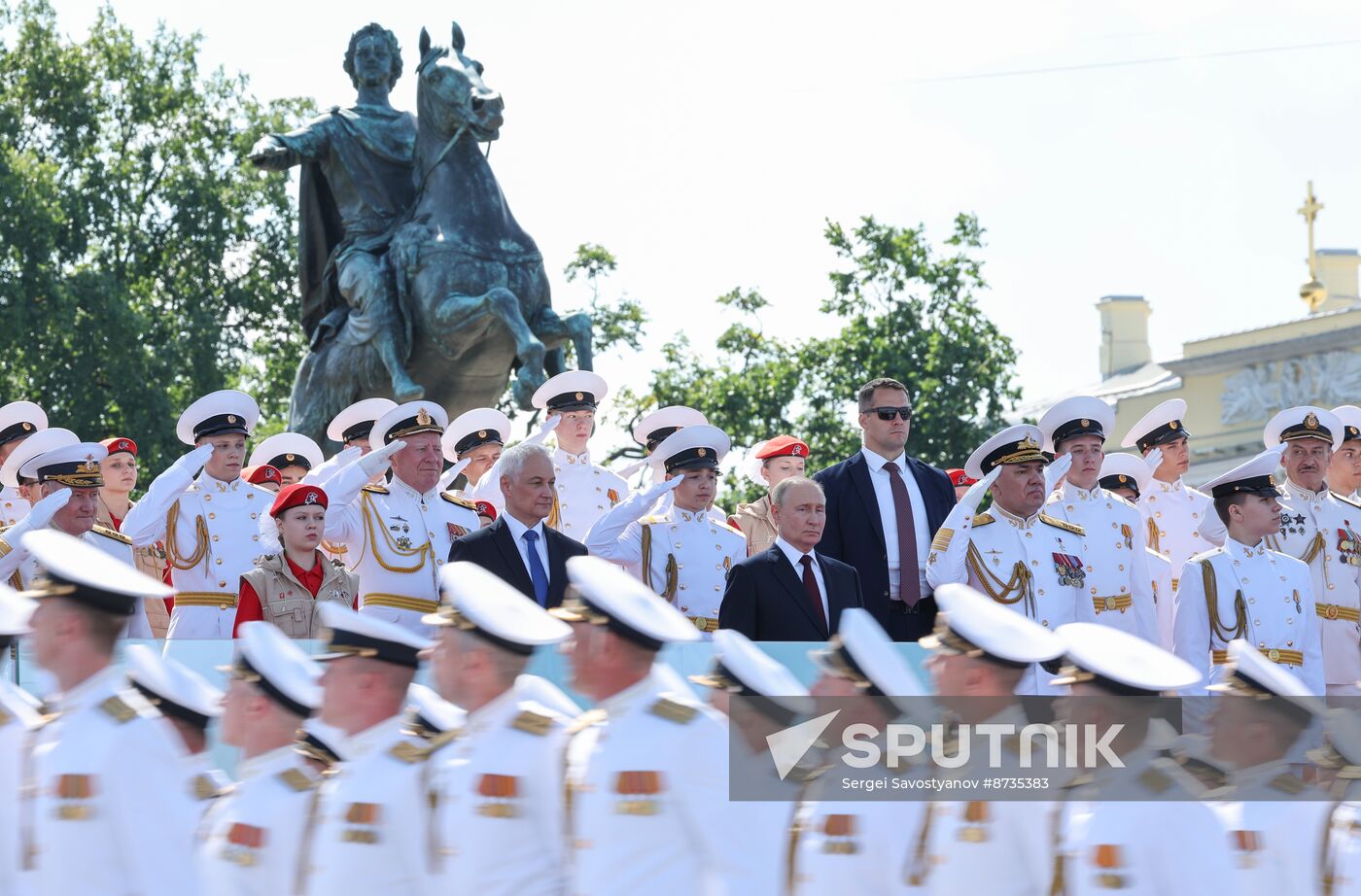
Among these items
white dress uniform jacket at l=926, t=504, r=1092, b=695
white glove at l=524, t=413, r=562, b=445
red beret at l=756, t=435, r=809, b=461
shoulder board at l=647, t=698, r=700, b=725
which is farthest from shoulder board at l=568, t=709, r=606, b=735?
red beret at l=756, t=435, r=809, b=461

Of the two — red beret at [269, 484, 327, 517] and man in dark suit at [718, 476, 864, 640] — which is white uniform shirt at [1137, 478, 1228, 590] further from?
red beret at [269, 484, 327, 517]

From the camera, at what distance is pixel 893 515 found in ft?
32.6

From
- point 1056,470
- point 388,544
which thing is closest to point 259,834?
point 388,544

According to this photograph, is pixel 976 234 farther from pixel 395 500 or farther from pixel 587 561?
pixel 587 561

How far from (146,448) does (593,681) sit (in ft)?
94.5

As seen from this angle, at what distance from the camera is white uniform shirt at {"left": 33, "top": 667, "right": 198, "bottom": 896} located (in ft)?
16.4

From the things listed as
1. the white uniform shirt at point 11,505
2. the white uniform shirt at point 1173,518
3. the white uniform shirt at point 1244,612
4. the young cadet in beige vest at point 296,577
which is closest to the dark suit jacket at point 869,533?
the white uniform shirt at point 1244,612

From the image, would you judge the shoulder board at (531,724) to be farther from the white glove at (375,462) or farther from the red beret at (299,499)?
the white glove at (375,462)

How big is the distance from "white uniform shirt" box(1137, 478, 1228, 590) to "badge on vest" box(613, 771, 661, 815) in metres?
7.12

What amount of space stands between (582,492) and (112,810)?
6.43 metres

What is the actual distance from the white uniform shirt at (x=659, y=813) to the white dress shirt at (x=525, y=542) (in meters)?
3.94

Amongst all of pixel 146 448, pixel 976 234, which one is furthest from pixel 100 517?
pixel 976 234

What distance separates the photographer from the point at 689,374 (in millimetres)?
36500

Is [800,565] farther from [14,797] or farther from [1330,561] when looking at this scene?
[14,797]
